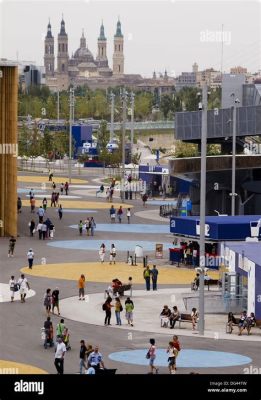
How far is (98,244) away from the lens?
62.8 m

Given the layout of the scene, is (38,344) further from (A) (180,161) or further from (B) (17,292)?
(A) (180,161)

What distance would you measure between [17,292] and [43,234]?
18347 millimetres

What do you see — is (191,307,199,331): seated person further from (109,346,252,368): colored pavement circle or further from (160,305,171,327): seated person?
(109,346,252,368): colored pavement circle

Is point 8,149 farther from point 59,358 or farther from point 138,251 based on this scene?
point 59,358

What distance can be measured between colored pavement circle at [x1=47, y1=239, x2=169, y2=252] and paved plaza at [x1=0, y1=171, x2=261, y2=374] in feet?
0.15

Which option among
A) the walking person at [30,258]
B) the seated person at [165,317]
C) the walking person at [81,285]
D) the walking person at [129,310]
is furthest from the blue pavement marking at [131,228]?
the seated person at [165,317]

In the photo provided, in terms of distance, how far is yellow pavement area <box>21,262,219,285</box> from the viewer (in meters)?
50.6

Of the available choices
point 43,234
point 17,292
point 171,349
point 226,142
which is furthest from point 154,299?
point 226,142

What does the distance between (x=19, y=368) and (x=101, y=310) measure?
34.2 feet

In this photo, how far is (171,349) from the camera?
107ft

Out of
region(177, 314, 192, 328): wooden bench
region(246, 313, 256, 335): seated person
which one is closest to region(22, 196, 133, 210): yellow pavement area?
region(177, 314, 192, 328): wooden bench

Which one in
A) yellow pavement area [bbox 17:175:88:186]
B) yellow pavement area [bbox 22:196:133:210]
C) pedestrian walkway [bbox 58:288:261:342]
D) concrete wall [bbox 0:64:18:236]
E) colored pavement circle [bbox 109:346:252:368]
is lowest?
pedestrian walkway [bbox 58:288:261:342]

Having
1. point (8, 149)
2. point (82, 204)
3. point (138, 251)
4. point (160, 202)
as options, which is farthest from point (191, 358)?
point (160, 202)

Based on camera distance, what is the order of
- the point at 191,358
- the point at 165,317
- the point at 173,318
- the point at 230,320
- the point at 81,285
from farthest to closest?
1. the point at 81,285
2. the point at 165,317
3. the point at 173,318
4. the point at 230,320
5. the point at 191,358
